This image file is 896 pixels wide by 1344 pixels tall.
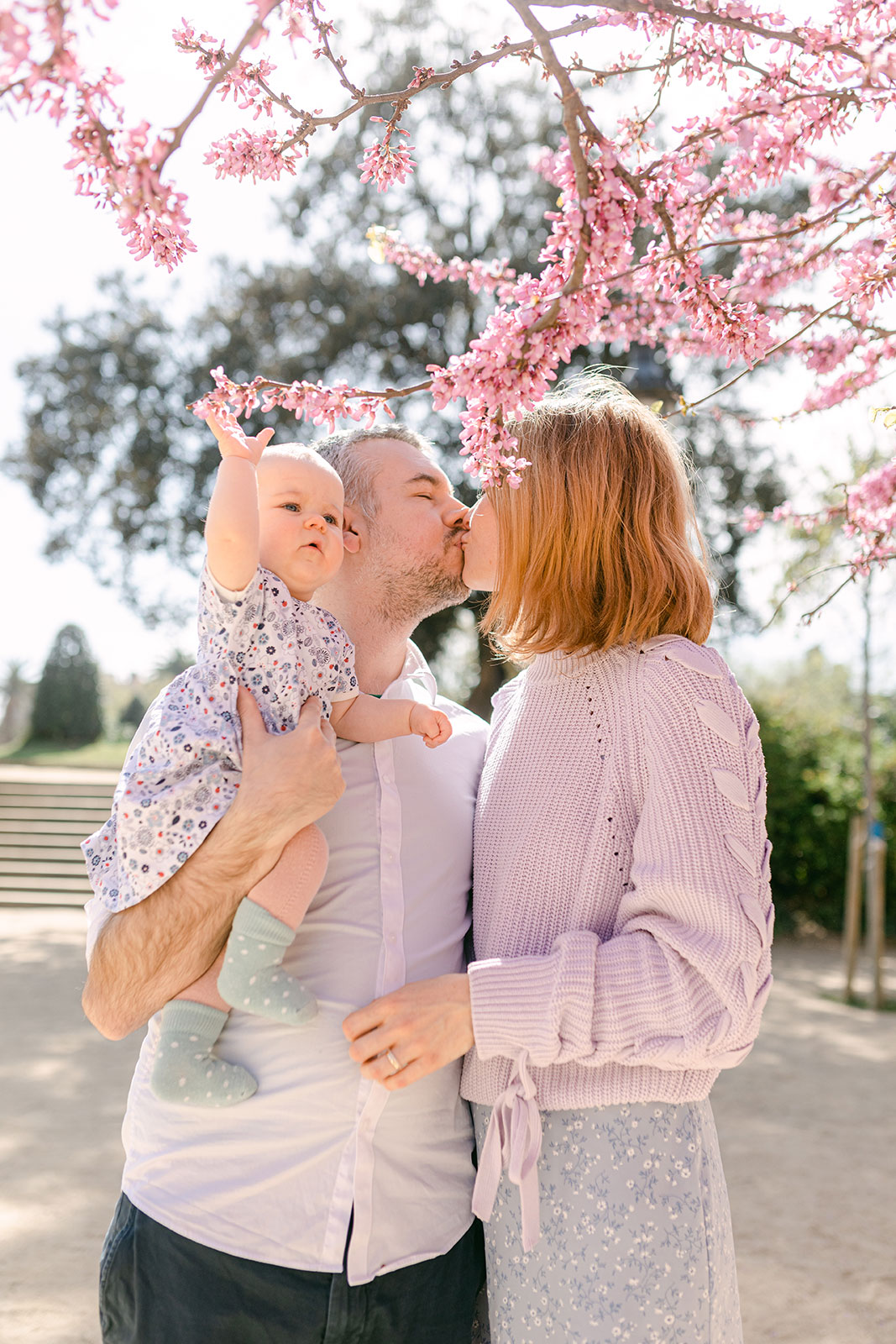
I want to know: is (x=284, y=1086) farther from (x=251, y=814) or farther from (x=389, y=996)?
(x=251, y=814)

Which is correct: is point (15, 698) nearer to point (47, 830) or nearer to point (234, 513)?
point (47, 830)

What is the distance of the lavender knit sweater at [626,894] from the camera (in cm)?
166

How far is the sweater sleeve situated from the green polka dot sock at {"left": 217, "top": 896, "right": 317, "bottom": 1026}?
299 millimetres

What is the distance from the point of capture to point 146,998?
1.88 metres

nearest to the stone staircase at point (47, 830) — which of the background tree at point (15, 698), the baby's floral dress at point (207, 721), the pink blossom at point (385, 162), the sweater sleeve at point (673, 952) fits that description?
the background tree at point (15, 698)

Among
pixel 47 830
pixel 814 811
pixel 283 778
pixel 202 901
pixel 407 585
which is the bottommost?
pixel 47 830

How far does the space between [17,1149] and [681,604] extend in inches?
193

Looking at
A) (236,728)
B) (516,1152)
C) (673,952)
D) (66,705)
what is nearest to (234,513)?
(236,728)

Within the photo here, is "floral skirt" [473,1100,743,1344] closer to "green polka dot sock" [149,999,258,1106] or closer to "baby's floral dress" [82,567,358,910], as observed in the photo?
"green polka dot sock" [149,999,258,1106]

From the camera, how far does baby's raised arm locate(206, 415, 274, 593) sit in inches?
72.6

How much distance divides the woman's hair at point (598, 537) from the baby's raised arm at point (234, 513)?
1.52ft

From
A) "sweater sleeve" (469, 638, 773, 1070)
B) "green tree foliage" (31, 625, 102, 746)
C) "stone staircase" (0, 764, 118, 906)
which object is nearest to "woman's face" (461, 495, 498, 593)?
"sweater sleeve" (469, 638, 773, 1070)

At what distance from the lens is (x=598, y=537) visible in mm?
1929

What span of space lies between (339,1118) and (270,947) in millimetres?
306
